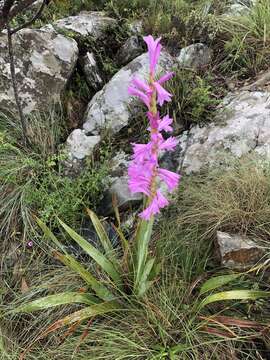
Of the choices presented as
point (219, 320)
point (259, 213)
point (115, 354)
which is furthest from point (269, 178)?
point (115, 354)

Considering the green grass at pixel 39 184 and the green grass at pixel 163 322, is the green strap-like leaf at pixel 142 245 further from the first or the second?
the green grass at pixel 39 184

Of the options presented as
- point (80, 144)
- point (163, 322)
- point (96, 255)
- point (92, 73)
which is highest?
point (92, 73)

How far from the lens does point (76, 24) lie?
3949mm

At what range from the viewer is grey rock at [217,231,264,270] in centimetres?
244

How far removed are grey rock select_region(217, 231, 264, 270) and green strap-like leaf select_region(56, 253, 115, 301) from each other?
67 cm

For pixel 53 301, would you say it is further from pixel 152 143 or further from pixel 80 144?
pixel 80 144

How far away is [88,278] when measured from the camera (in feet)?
7.54

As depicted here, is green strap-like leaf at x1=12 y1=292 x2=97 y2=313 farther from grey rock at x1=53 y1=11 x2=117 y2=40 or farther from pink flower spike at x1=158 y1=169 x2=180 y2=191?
grey rock at x1=53 y1=11 x2=117 y2=40

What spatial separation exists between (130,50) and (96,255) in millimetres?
2122

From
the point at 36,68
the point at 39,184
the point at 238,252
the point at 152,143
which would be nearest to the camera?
the point at 152,143

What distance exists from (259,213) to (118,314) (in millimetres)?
1020

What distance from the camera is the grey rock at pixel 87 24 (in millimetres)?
3900

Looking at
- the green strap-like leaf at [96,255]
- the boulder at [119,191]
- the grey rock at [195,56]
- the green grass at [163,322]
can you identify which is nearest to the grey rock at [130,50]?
the grey rock at [195,56]

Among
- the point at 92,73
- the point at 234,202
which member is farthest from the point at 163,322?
the point at 92,73
